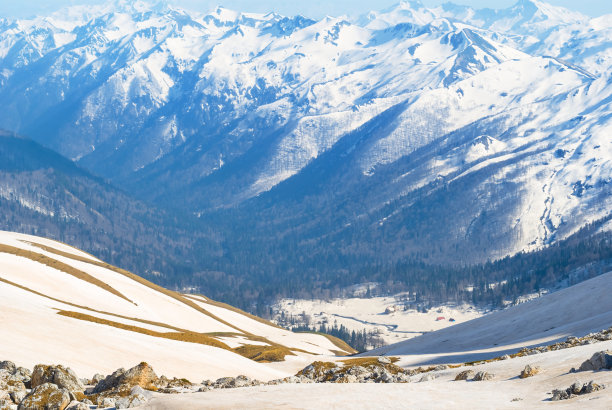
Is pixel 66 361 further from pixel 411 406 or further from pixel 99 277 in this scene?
pixel 99 277

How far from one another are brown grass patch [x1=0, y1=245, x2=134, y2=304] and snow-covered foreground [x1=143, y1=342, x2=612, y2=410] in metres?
91.0

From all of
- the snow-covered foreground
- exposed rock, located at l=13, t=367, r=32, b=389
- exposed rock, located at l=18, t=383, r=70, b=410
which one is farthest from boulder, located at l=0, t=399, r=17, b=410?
the snow-covered foreground

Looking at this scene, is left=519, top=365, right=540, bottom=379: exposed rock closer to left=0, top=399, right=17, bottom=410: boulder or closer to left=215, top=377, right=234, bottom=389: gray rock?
left=215, top=377, right=234, bottom=389: gray rock

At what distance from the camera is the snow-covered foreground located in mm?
34906

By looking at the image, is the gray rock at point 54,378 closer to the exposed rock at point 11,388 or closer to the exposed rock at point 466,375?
the exposed rock at point 11,388

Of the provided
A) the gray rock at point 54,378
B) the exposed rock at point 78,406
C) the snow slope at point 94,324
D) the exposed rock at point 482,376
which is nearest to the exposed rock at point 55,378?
the gray rock at point 54,378

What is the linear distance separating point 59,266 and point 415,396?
100588mm

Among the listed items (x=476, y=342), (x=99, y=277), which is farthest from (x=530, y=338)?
(x=99, y=277)

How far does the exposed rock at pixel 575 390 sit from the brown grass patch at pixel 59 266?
4010 inches

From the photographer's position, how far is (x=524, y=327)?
100875 mm

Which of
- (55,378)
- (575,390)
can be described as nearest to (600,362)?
(575,390)

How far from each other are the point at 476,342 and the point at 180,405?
245 ft

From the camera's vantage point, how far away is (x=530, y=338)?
9119cm

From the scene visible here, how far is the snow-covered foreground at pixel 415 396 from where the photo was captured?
34.9 meters
